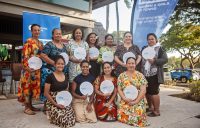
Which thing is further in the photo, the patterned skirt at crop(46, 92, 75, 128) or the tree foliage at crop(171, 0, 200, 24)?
the tree foliage at crop(171, 0, 200, 24)

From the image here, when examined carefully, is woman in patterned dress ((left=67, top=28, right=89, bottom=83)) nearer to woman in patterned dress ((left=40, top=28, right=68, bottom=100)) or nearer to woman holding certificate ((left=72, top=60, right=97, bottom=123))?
woman in patterned dress ((left=40, top=28, right=68, bottom=100))

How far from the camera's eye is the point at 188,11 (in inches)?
354

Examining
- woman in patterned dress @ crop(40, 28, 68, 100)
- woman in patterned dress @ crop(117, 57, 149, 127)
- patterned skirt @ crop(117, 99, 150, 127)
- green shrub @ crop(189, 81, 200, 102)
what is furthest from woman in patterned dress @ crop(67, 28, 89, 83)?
green shrub @ crop(189, 81, 200, 102)

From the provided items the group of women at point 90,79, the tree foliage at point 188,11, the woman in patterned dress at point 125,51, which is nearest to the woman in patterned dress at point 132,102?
the group of women at point 90,79

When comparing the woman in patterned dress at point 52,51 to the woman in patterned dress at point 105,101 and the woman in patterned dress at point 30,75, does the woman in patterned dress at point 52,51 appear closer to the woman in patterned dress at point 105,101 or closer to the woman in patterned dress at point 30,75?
the woman in patterned dress at point 30,75

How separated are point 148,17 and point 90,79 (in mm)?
2014

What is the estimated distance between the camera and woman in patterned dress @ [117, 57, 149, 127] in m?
4.72

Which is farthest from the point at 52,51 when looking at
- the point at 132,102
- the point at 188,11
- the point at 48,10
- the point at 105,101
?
the point at 188,11

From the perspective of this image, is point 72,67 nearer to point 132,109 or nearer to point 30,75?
point 30,75

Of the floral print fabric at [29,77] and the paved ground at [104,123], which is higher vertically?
the floral print fabric at [29,77]

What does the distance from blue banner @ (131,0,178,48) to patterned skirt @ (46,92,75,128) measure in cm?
225

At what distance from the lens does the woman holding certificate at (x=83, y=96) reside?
4813 millimetres

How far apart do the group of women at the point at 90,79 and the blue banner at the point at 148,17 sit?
342mm

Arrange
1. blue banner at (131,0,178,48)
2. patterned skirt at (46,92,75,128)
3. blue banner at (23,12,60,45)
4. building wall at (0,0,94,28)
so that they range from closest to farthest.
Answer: patterned skirt at (46,92,75,128), blue banner at (131,0,178,48), blue banner at (23,12,60,45), building wall at (0,0,94,28)
